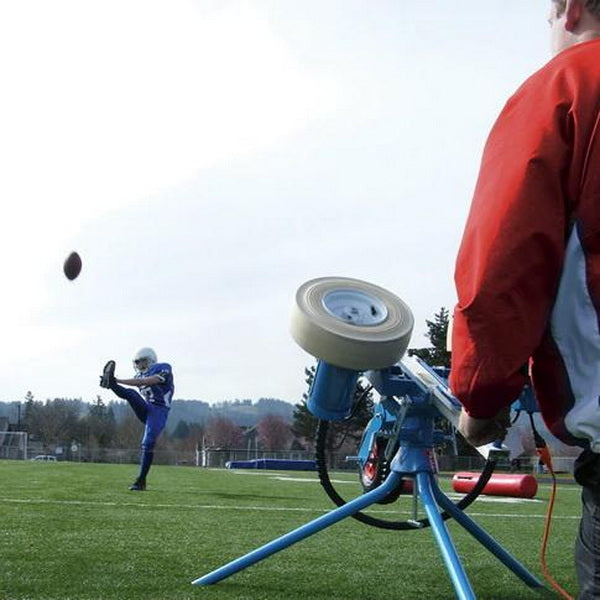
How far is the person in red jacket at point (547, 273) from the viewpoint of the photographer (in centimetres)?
147

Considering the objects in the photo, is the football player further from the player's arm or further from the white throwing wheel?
the white throwing wheel

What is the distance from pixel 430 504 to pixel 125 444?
108 meters

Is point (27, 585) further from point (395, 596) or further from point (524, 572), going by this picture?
point (524, 572)

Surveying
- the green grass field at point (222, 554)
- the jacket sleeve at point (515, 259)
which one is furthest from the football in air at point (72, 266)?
the jacket sleeve at point (515, 259)

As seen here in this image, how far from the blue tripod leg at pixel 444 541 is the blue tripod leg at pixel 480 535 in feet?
0.31

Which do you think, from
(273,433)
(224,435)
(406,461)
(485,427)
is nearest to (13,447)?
(406,461)

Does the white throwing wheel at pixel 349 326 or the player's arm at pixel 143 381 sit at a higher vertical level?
the player's arm at pixel 143 381

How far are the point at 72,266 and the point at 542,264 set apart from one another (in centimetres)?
1248

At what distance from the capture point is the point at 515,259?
4.82 feet

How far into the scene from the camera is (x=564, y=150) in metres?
1.51

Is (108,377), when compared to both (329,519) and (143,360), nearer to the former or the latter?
(143,360)

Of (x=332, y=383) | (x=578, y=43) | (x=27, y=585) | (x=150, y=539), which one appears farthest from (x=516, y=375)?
(x=150, y=539)

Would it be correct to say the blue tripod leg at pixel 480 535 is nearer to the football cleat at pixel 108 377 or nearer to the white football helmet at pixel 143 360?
Answer: the football cleat at pixel 108 377

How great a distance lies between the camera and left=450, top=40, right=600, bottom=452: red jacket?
58.0 inches
